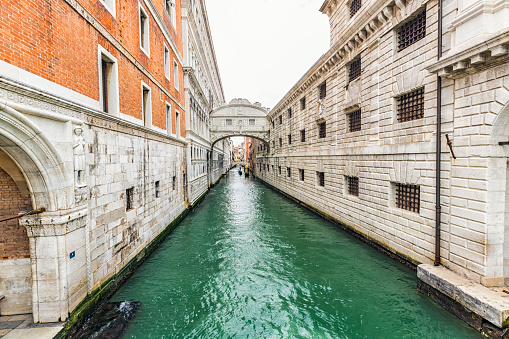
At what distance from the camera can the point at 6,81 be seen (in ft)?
11.7

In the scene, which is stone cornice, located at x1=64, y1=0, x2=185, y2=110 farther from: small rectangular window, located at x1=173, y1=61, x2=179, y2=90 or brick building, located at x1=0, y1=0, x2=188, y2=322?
small rectangular window, located at x1=173, y1=61, x2=179, y2=90

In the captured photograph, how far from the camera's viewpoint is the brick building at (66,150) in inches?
163

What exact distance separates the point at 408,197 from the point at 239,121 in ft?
89.0

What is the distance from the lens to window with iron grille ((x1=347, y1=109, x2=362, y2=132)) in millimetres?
10852

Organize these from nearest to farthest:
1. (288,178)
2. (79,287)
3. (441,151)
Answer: (79,287)
(441,151)
(288,178)

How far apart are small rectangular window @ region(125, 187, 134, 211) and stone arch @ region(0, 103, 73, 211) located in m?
2.88

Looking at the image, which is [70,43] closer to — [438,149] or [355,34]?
[438,149]

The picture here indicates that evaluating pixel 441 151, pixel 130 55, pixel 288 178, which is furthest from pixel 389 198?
pixel 288 178

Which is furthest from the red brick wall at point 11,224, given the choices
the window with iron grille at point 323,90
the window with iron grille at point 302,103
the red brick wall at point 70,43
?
the window with iron grille at point 302,103

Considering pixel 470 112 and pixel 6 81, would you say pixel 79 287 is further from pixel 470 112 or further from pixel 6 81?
pixel 470 112

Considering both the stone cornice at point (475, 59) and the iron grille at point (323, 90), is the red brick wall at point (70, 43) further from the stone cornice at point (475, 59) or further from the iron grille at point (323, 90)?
the iron grille at point (323, 90)

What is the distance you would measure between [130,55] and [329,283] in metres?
9.22

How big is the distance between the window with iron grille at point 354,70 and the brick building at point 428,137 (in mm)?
65

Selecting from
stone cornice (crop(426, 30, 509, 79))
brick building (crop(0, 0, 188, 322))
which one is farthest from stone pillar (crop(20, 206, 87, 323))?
stone cornice (crop(426, 30, 509, 79))
